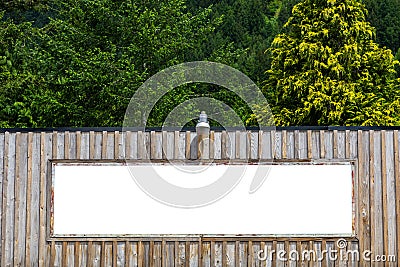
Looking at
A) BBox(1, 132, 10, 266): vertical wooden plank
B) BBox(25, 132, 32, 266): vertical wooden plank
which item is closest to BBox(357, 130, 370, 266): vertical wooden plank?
BBox(25, 132, 32, 266): vertical wooden plank

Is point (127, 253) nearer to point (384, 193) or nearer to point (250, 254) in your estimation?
point (250, 254)

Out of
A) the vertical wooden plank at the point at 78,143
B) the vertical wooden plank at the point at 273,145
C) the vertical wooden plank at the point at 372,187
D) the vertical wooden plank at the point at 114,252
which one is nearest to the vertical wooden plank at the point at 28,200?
the vertical wooden plank at the point at 78,143

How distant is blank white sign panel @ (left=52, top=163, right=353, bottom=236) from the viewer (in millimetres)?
9570

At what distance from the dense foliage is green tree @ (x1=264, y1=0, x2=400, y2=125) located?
33mm

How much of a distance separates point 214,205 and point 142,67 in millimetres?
17095

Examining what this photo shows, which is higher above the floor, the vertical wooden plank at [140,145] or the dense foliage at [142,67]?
the dense foliage at [142,67]

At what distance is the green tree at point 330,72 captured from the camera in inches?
865

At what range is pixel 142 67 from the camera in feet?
86.4

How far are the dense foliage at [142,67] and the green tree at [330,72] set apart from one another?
1.3 inches

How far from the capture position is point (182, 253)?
31.3 feet

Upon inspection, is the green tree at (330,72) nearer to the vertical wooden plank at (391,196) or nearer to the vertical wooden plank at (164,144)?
the vertical wooden plank at (391,196)

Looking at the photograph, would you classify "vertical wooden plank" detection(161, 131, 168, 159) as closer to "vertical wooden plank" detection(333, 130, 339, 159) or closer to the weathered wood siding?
the weathered wood siding

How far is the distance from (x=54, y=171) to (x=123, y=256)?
1330 mm

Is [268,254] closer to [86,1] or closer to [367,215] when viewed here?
[367,215]
